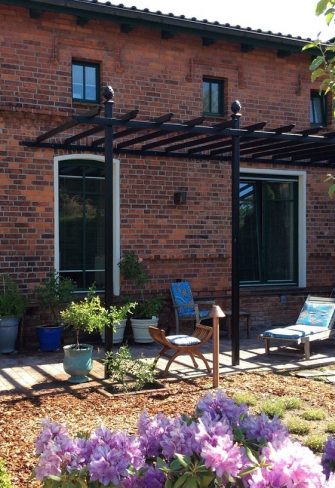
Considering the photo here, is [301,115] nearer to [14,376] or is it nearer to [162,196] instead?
[162,196]

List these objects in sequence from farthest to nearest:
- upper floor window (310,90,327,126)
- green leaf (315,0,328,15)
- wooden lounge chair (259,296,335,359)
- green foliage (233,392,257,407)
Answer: upper floor window (310,90,327,126) < wooden lounge chair (259,296,335,359) < green foliage (233,392,257,407) < green leaf (315,0,328,15)

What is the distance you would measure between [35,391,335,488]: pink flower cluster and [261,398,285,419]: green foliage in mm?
3151

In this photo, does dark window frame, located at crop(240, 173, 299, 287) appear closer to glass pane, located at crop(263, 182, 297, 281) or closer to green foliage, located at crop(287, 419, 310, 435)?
glass pane, located at crop(263, 182, 297, 281)

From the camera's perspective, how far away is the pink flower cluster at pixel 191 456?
190cm

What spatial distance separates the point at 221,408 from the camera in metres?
2.58

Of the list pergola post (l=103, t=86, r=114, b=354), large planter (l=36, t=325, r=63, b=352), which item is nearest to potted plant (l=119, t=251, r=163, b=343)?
large planter (l=36, t=325, r=63, b=352)

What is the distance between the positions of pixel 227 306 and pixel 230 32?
15.7 feet

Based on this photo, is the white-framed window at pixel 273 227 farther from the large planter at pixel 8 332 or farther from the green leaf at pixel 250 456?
the green leaf at pixel 250 456

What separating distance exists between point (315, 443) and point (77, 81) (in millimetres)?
6985

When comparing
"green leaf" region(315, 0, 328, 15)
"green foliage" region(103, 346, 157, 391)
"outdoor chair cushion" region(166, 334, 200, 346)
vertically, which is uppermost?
"green leaf" region(315, 0, 328, 15)

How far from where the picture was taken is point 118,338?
9422 millimetres

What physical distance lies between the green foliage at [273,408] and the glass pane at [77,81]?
5932 millimetres

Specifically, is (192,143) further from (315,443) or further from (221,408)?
(221,408)

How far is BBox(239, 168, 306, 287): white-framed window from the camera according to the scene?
11391 millimetres
